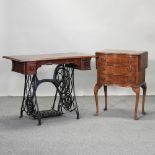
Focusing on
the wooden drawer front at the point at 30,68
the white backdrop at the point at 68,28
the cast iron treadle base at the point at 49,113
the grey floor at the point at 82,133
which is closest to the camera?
the grey floor at the point at 82,133

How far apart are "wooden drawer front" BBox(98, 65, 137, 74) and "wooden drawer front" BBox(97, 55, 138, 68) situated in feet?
0.16

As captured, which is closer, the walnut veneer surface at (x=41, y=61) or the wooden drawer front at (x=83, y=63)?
the walnut veneer surface at (x=41, y=61)

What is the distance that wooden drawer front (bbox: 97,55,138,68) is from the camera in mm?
4758

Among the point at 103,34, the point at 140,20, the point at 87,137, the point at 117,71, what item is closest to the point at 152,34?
the point at 140,20

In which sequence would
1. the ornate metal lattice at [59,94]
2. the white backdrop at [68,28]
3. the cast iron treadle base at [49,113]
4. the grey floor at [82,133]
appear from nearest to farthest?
the grey floor at [82,133]
the ornate metal lattice at [59,94]
the cast iron treadle base at [49,113]
the white backdrop at [68,28]

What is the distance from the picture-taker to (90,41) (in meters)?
6.48

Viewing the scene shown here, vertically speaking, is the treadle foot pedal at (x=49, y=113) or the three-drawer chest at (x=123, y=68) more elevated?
the three-drawer chest at (x=123, y=68)

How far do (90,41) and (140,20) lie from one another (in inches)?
34.2

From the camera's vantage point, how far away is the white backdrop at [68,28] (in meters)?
6.32

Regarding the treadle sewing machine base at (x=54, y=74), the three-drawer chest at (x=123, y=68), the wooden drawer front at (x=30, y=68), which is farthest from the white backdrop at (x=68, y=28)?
the wooden drawer front at (x=30, y=68)

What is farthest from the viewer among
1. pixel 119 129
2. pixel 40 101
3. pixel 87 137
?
pixel 40 101

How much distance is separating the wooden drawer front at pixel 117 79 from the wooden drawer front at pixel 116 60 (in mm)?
162

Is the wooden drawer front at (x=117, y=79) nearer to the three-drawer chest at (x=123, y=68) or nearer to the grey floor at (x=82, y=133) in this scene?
the three-drawer chest at (x=123, y=68)

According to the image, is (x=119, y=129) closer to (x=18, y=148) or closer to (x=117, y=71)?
(x=117, y=71)
